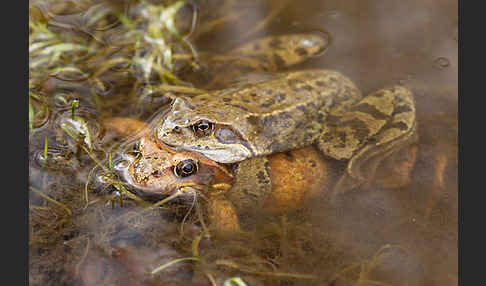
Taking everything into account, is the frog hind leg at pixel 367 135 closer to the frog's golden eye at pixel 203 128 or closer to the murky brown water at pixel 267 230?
the murky brown water at pixel 267 230

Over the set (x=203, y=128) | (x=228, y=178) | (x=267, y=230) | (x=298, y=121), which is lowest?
(x=267, y=230)

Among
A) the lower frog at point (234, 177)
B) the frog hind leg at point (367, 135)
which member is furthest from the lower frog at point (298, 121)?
the lower frog at point (234, 177)

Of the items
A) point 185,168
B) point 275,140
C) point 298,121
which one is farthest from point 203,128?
point 298,121

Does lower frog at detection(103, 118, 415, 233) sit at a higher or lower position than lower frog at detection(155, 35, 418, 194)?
lower

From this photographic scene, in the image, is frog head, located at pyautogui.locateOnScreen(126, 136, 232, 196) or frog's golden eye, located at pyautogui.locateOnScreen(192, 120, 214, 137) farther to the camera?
frog's golden eye, located at pyautogui.locateOnScreen(192, 120, 214, 137)

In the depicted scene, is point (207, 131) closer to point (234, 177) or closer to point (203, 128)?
point (203, 128)

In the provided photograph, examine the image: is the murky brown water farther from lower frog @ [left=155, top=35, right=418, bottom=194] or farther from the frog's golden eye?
the frog's golden eye

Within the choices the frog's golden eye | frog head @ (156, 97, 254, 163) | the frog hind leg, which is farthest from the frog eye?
the frog hind leg
